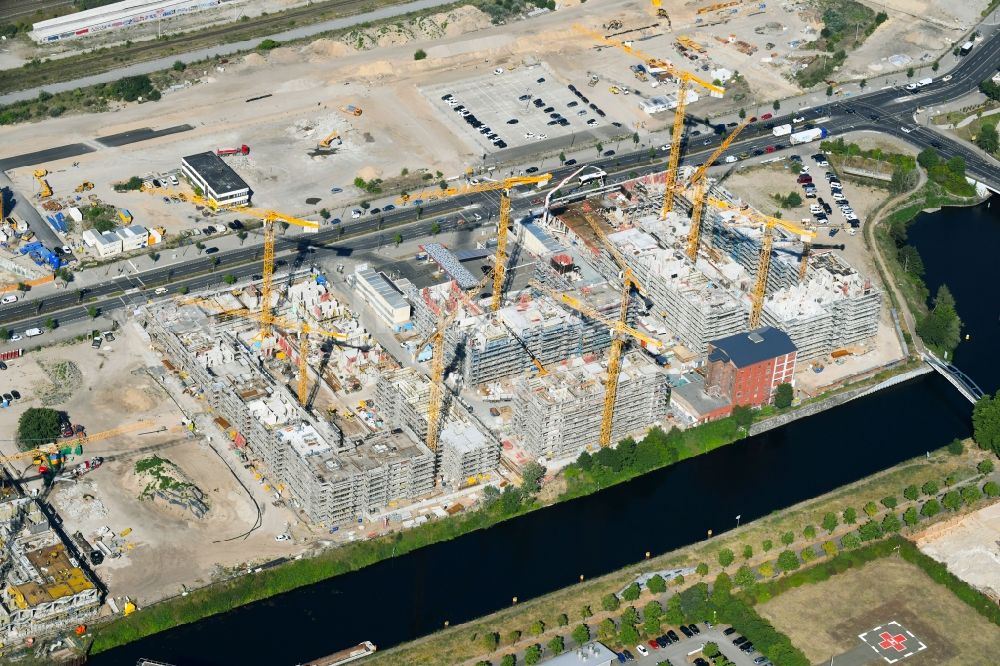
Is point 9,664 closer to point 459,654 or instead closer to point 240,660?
point 240,660

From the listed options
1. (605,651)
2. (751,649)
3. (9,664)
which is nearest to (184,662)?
(9,664)

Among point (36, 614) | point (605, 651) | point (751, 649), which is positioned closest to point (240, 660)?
point (36, 614)

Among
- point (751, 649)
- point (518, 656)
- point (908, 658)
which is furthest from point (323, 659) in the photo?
point (908, 658)

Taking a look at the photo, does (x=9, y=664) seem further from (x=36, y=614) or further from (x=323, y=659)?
(x=323, y=659)

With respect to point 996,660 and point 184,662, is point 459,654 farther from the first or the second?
point 996,660

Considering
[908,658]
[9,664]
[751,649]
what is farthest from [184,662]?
[908,658]

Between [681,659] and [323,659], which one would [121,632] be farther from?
[681,659]
